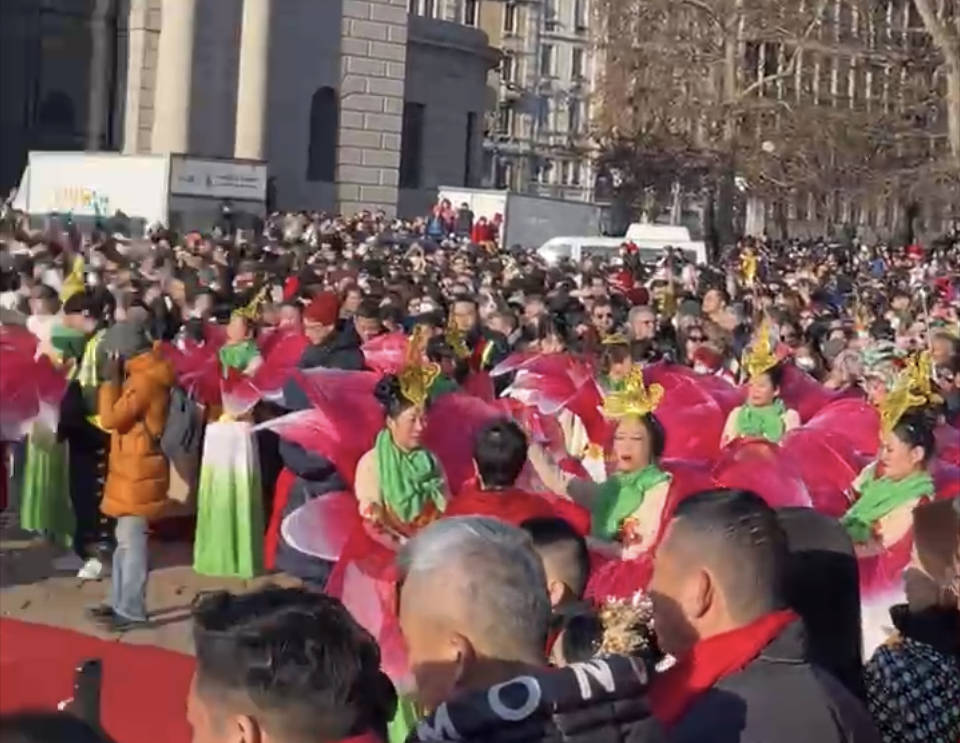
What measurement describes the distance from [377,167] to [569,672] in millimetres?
42150

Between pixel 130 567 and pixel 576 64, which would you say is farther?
pixel 576 64

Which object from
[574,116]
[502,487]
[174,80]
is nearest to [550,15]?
[574,116]

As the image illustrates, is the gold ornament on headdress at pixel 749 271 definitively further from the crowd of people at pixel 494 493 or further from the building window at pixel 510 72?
the building window at pixel 510 72

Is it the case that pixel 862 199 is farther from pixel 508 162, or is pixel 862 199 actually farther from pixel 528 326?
pixel 508 162

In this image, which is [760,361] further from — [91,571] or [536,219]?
[536,219]

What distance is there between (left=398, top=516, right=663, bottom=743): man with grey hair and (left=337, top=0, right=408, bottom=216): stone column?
40.7 metres

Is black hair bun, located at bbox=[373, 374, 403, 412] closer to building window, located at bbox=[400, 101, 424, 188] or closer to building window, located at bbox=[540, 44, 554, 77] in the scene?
building window, located at bbox=[400, 101, 424, 188]

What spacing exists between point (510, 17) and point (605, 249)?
264 ft

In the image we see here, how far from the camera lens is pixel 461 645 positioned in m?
3.35

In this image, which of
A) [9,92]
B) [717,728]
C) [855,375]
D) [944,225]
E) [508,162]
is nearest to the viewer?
[717,728]

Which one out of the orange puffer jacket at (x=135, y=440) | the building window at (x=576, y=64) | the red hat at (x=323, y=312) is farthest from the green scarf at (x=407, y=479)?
the building window at (x=576, y=64)

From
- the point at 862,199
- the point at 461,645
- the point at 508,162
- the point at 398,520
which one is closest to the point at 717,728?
the point at 461,645

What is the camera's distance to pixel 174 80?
136ft

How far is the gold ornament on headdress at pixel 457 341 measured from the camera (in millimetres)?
11981
